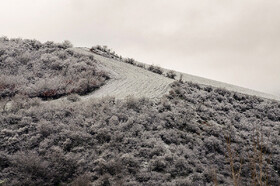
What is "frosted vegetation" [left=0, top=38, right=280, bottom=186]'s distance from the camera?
9336mm

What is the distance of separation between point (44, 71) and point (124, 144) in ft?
40.2

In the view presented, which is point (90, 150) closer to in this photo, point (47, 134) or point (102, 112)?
point (47, 134)

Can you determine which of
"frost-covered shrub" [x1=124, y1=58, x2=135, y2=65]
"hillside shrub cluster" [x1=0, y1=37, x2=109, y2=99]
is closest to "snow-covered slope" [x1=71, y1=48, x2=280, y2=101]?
"hillside shrub cluster" [x1=0, y1=37, x2=109, y2=99]

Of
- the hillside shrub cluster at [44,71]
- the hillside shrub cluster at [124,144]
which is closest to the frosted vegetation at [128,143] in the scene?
the hillside shrub cluster at [124,144]

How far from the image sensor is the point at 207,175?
1016 cm

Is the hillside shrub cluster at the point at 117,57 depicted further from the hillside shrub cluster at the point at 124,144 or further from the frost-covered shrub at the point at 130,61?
the hillside shrub cluster at the point at 124,144

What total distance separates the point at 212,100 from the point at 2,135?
1255 centimetres

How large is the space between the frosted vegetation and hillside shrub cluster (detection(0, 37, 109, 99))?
102 centimetres

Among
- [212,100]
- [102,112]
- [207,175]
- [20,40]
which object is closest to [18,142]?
[102,112]

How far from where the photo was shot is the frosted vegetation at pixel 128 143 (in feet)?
30.6

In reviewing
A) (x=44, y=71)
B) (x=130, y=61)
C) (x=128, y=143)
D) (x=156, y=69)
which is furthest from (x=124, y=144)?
(x=130, y=61)

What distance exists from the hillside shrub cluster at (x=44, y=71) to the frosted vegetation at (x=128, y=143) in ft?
3.35

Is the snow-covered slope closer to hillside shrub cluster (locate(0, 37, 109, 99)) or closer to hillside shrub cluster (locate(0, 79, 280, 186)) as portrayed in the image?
hillside shrub cluster (locate(0, 37, 109, 99))

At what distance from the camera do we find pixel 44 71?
20859 millimetres
